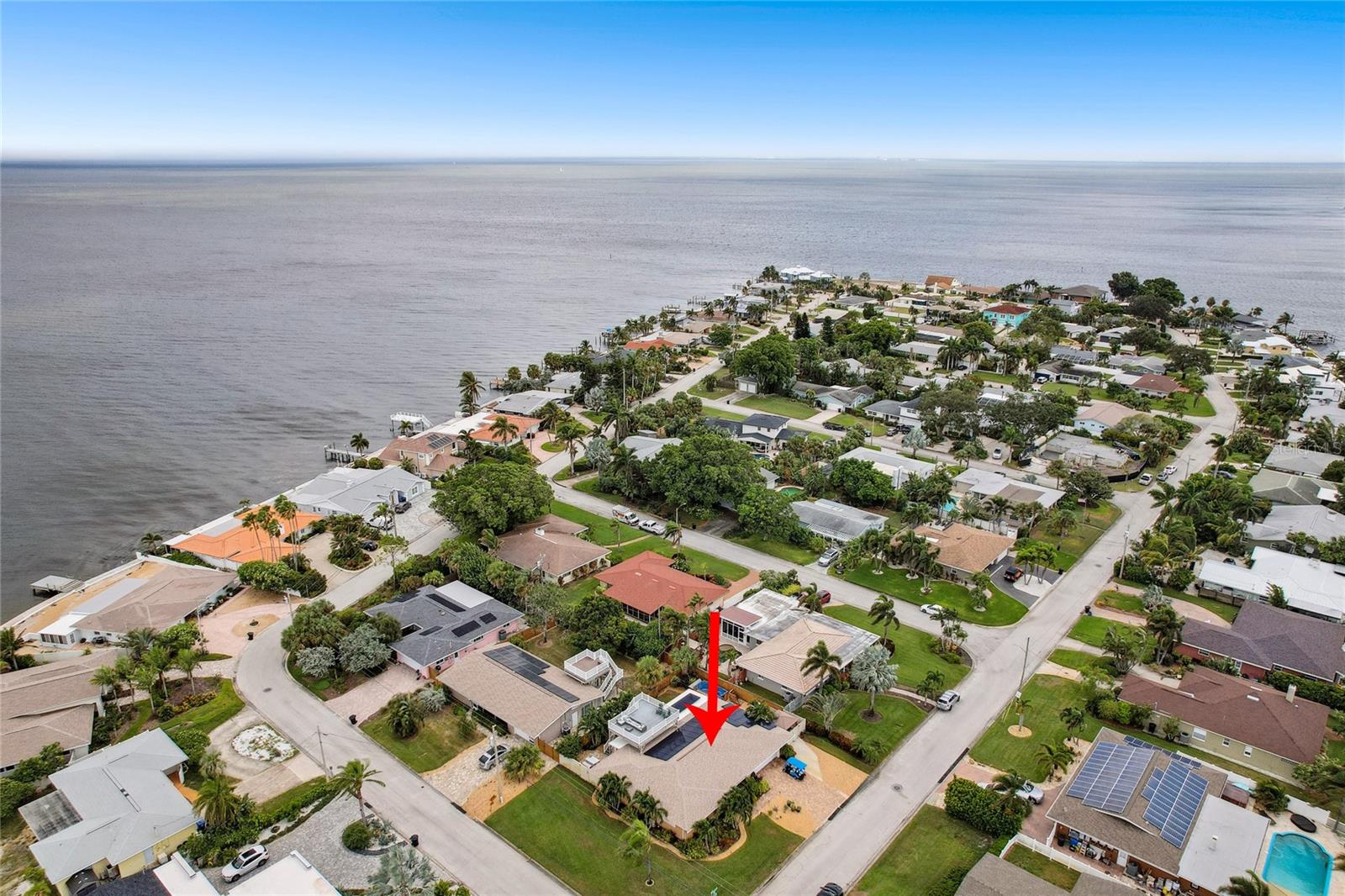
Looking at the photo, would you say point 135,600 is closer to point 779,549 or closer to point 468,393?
point 779,549

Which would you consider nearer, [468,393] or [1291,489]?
[1291,489]

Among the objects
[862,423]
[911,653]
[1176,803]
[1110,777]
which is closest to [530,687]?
[911,653]

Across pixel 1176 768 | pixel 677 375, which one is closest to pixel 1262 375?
pixel 677 375

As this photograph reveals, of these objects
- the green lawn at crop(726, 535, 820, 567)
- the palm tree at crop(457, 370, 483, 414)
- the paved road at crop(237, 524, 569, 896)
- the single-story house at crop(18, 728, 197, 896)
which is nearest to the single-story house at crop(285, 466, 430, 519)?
the paved road at crop(237, 524, 569, 896)

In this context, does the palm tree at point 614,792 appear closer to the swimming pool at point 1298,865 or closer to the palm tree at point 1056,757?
the palm tree at point 1056,757

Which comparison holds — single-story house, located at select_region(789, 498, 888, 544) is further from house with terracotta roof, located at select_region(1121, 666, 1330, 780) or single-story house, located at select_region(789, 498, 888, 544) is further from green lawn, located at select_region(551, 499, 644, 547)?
house with terracotta roof, located at select_region(1121, 666, 1330, 780)

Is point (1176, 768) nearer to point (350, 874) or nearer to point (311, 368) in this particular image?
point (350, 874)

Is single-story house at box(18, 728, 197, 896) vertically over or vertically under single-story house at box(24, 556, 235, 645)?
over

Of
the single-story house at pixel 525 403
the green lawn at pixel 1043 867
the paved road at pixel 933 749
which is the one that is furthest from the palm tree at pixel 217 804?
the single-story house at pixel 525 403
